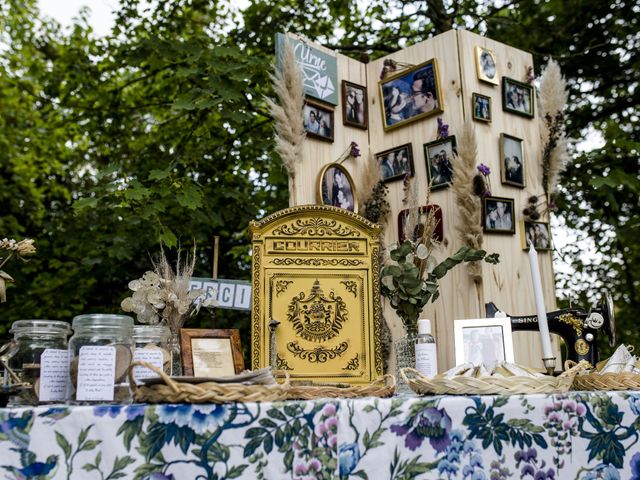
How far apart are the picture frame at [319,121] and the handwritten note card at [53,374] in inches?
63.8

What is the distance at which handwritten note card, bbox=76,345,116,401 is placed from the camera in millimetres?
1311

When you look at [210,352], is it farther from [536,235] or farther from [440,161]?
[536,235]

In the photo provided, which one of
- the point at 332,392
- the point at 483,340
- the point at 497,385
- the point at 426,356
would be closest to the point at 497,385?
the point at 497,385

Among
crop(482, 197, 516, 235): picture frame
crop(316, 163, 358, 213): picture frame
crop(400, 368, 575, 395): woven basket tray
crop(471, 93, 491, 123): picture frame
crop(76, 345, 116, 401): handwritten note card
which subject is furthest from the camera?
crop(471, 93, 491, 123): picture frame

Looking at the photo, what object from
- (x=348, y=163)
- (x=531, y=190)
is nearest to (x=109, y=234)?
(x=348, y=163)

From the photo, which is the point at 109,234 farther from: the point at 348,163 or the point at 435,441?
the point at 435,441

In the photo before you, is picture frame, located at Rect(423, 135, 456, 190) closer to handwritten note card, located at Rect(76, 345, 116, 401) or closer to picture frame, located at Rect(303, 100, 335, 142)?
picture frame, located at Rect(303, 100, 335, 142)

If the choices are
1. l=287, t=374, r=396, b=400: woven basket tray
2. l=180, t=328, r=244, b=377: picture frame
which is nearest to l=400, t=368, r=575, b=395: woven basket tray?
l=287, t=374, r=396, b=400: woven basket tray

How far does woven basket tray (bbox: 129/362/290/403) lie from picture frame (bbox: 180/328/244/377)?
1.67 ft

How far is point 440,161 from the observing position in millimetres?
2920

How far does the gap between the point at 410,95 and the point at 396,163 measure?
13.5 inches

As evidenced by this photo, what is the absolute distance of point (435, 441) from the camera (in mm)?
1296

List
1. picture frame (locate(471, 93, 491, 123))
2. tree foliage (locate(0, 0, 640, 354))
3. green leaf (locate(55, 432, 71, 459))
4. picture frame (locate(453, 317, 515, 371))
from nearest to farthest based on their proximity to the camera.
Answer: green leaf (locate(55, 432, 71, 459)) < picture frame (locate(453, 317, 515, 371)) < picture frame (locate(471, 93, 491, 123)) < tree foliage (locate(0, 0, 640, 354))

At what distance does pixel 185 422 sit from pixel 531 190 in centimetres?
238
